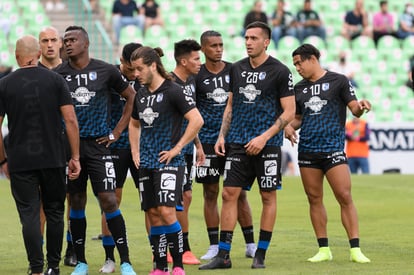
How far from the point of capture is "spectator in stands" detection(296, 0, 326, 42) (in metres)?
27.7

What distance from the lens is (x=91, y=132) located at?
1041 centimetres

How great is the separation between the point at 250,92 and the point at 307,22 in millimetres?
17242

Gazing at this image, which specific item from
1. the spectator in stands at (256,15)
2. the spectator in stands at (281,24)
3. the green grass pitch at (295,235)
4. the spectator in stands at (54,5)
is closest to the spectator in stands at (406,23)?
the spectator in stands at (281,24)

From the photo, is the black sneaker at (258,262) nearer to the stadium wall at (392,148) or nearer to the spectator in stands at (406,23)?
the stadium wall at (392,148)

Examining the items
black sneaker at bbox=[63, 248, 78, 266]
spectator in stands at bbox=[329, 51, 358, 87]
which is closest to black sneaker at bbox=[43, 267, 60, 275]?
black sneaker at bbox=[63, 248, 78, 266]

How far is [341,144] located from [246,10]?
17.4 meters

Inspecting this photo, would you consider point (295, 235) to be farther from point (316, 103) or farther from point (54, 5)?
point (54, 5)

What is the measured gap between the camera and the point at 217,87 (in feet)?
39.2

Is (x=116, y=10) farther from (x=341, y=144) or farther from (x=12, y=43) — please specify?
(x=341, y=144)

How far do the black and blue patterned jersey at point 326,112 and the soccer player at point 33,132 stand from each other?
116 inches

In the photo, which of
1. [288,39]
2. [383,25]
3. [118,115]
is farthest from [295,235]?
[383,25]

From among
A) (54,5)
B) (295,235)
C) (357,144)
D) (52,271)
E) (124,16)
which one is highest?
(54,5)

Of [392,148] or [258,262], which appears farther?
[392,148]

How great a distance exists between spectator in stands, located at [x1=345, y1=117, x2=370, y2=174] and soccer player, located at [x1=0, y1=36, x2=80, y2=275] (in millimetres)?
14810
